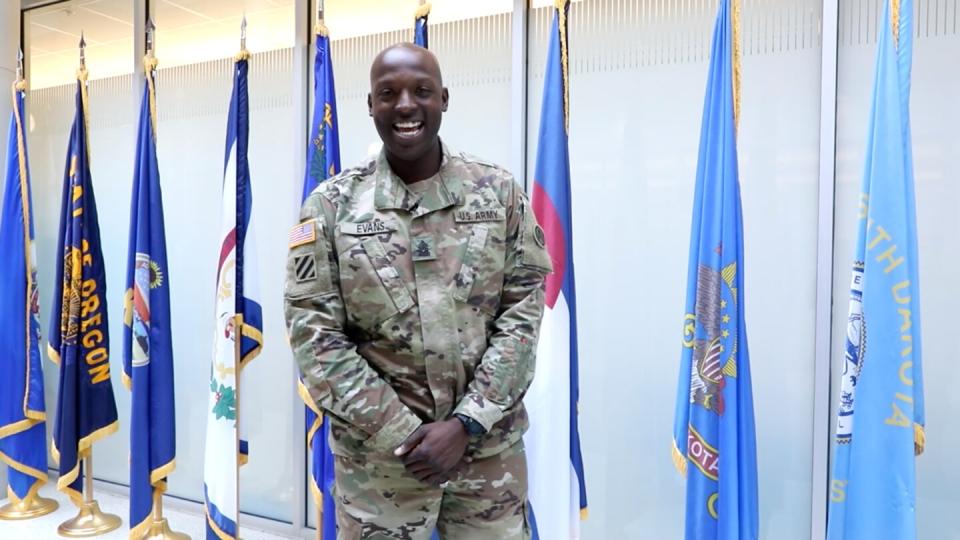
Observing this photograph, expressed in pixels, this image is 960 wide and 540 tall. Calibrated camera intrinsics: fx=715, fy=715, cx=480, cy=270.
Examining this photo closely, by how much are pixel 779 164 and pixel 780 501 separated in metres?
1.05

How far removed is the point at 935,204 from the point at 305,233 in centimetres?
177

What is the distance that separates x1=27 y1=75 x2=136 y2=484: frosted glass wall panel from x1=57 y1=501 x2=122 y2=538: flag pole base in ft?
1.60

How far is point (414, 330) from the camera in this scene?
1315 millimetres

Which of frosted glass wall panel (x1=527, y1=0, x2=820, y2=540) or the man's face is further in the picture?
frosted glass wall panel (x1=527, y1=0, x2=820, y2=540)

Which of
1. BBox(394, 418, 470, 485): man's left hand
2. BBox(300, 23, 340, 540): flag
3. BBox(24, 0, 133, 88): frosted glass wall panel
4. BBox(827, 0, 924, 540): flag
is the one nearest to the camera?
BBox(394, 418, 470, 485): man's left hand

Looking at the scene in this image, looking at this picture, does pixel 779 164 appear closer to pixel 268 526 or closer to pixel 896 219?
pixel 896 219

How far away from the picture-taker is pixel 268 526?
9.98 feet

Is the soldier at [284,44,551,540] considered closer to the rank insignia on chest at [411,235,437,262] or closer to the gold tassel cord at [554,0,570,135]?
the rank insignia on chest at [411,235,437,262]

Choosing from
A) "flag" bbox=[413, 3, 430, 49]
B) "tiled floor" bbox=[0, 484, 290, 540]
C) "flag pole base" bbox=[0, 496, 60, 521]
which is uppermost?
"flag" bbox=[413, 3, 430, 49]

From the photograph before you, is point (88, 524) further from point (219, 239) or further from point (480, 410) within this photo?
point (480, 410)

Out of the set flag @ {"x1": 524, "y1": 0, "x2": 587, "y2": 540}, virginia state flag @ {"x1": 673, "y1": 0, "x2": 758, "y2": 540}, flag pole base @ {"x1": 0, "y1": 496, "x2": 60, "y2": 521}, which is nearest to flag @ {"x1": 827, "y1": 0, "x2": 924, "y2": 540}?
virginia state flag @ {"x1": 673, "y1": 0, "x2": 758, "y2": 540}

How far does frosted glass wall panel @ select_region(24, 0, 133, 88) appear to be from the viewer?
338 centimetres

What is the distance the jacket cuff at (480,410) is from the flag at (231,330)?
142 cm

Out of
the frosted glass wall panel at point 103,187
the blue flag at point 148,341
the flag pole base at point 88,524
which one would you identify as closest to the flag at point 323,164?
the blue flag at point 148,341
